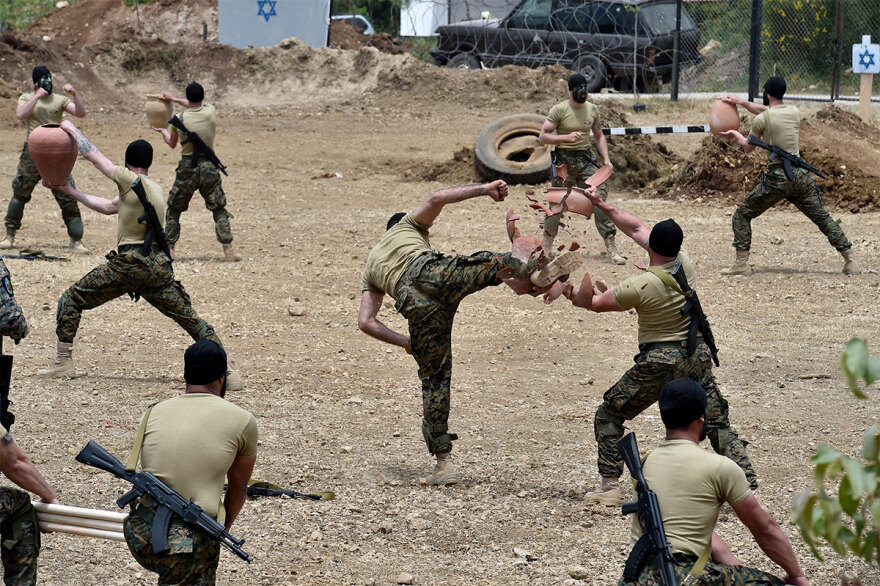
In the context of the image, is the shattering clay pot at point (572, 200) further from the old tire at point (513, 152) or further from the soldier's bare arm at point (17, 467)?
the old tire at point (513, 152)

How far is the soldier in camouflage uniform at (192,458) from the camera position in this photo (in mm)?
4219

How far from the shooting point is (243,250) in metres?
13.3

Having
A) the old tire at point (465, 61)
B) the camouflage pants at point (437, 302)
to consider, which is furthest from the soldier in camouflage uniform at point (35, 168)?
the old tire at point (465, 61)

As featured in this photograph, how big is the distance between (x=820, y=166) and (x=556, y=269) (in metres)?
10.4

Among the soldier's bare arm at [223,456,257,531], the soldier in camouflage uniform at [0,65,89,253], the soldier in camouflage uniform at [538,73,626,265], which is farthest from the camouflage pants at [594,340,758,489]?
the soldier in camouflage uniform at [0,65,89,253]

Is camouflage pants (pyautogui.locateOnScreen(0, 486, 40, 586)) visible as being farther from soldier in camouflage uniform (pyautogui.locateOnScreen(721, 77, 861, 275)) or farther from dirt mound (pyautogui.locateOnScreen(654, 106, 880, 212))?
dirt mound (pyautogui.locateOnScreen(654, 106, 880, 212))

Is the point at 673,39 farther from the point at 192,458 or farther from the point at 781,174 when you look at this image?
the point at 192,458

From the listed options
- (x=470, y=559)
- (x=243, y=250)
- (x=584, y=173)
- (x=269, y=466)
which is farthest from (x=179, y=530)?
(x=243, y=250)

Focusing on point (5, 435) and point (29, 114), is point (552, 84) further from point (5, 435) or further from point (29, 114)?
point (5, 435)

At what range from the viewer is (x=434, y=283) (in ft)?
A: 20.5

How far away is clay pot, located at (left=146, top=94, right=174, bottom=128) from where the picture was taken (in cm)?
1178

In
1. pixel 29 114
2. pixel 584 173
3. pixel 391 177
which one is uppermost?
pixel 29 114

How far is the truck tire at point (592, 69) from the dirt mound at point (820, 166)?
301 inches

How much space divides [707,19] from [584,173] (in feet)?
44.9
